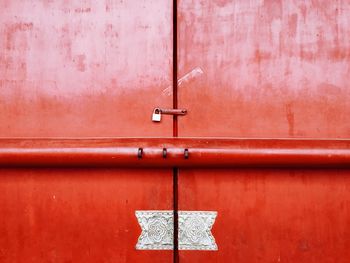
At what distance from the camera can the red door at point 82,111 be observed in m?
1.36

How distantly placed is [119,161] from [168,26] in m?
0.58

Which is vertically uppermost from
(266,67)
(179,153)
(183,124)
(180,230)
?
(266,67)

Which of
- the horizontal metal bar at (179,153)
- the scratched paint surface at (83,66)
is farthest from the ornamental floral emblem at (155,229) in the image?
the scratched paint surface at (83,66)

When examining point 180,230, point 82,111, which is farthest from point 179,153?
point 82,111

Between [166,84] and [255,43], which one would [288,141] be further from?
[166,84]

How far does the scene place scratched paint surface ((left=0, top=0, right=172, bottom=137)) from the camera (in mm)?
1364

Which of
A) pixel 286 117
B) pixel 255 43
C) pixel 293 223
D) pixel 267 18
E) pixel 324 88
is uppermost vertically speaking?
pixel 267 18

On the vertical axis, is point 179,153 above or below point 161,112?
below

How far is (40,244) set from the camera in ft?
4.49

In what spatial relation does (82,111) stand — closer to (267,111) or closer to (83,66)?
(83,66)

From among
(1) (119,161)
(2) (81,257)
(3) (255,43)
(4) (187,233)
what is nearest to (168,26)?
(3) (255,43)

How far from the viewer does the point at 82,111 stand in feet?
4.50

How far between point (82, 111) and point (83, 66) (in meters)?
0.18

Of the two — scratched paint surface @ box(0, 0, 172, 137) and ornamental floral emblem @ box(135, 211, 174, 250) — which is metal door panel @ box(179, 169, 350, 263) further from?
scratched paint surface @ box(0, 0, 172, 137)
